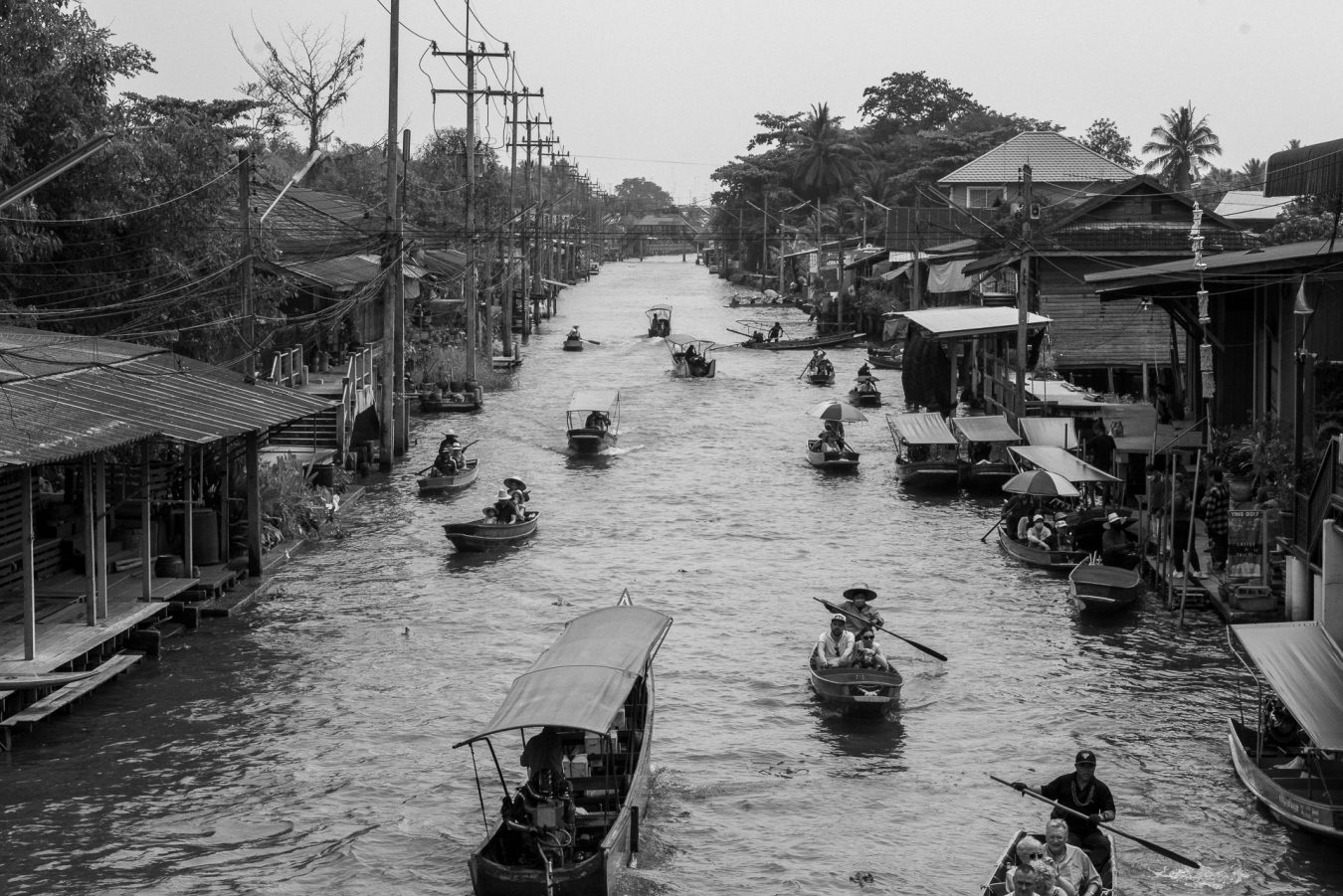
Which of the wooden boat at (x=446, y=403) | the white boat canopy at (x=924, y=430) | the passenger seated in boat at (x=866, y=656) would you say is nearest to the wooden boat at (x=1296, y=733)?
the passenger seated in boat at (x=866, y=656)

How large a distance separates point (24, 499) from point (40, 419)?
1.69m

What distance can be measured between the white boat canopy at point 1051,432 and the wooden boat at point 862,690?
1678 centimetres

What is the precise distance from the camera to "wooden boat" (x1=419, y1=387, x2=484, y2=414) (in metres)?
54.4

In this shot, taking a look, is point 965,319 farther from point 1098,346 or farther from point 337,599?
point 337,599

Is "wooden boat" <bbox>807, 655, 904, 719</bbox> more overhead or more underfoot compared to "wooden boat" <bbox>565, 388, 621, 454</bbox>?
more underfoot

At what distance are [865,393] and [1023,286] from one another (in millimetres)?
16391

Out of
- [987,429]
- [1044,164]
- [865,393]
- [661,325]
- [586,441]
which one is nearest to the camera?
[987,429]

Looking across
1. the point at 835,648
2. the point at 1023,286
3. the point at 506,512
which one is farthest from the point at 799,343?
the point at 835,648

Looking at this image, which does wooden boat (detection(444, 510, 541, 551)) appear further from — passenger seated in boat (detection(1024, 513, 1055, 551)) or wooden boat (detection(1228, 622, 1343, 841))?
wooden boat (detection(1228, 622, 1343, 841))

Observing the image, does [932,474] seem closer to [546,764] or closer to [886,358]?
[546,764]

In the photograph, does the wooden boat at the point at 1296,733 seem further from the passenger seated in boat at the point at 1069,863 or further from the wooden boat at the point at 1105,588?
the wooden boat at the point at 1105,588

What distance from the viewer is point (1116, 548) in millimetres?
27531

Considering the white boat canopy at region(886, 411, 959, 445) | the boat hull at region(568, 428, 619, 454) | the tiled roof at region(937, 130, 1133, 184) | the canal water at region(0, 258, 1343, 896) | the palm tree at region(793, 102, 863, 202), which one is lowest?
the canal water at region(0, 258, 1343, 896)

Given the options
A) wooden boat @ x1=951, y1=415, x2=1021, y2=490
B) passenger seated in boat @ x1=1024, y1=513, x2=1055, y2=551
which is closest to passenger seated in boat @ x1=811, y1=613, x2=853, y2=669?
passenger seated in boat @ x1=1024, y1=513, x2=1055, y2=551
